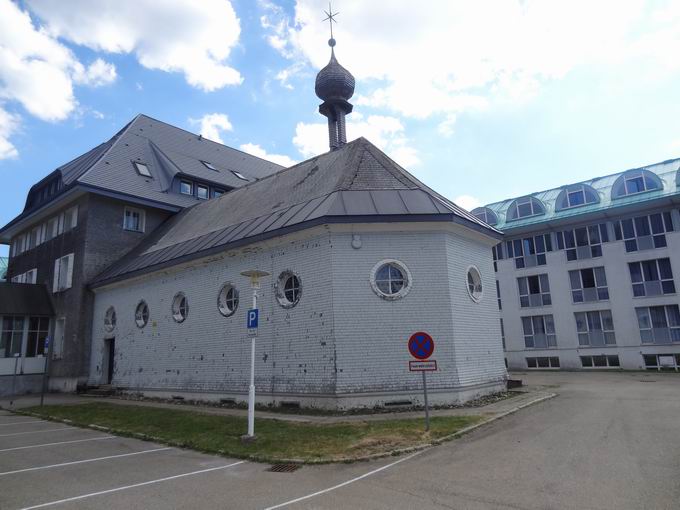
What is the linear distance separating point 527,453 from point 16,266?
31.8 metres

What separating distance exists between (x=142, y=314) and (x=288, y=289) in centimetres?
872

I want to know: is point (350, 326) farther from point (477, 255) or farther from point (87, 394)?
point (87, 394)

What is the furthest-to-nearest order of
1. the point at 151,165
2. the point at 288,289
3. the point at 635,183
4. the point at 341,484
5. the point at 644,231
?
1. the point at 635,183
2. the point at 644,231
3. the point at 151,165
4. the point at 288,289
5. the point at 341,484

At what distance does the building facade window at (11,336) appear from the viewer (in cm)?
2186

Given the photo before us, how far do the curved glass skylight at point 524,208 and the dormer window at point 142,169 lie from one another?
2359 cm

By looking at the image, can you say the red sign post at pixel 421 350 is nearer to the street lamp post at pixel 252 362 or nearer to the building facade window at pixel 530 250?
the street lamp post at pixel 252 362

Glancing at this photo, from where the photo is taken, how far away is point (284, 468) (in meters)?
7.18

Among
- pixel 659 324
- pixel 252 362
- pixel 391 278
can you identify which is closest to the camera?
pixel 252 362

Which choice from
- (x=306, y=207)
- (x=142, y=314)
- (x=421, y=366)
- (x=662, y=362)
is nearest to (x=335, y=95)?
(x=306, y=207)

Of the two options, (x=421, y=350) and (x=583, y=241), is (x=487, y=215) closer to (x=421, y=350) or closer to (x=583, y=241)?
(x=583, y=241)

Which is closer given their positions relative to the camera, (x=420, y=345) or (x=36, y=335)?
(x=420, y=345)

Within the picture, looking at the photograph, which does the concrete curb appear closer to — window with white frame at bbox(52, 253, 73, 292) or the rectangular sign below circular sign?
the rectangular sign below circular sign

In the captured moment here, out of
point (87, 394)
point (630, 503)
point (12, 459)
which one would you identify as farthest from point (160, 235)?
point (630, 503)

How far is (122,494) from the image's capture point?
20.0ft
